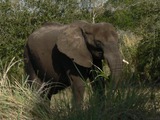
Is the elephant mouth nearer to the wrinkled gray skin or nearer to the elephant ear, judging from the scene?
the wrinkled gray skin

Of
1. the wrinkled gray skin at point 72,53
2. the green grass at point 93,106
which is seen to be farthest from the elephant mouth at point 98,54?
the green grass at point 93,106

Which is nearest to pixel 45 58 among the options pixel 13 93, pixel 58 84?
pixel 58 84

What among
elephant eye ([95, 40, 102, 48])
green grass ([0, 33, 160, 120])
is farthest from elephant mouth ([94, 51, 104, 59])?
green grass ([0, 33, 160, 120])

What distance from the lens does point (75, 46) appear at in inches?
326

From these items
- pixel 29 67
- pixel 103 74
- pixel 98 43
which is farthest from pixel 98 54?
pixel 29 67

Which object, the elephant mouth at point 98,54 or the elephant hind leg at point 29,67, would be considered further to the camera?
the elephant hind leg at point 29,67

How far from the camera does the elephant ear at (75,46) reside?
8000 mm

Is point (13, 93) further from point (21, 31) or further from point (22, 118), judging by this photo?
point (21, 31)

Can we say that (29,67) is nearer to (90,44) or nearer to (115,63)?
(90,44)

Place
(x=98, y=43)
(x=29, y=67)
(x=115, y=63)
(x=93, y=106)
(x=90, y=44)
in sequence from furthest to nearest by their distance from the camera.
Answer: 1. (x=29, y=67)
2. (x=90, y=44)
3. (x=98, y=43)
4. (x=115, y=63)
5. (x=93, y=106)

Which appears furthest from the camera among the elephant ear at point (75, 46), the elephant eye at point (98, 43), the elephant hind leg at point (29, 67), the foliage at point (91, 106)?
the elephant hind leg at point (29, 67)

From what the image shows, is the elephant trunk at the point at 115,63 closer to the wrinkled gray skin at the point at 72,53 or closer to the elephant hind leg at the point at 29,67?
the wrinkled gray skin at the point at 72,53

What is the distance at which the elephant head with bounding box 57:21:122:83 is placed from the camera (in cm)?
751

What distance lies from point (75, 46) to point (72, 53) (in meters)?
0.15
